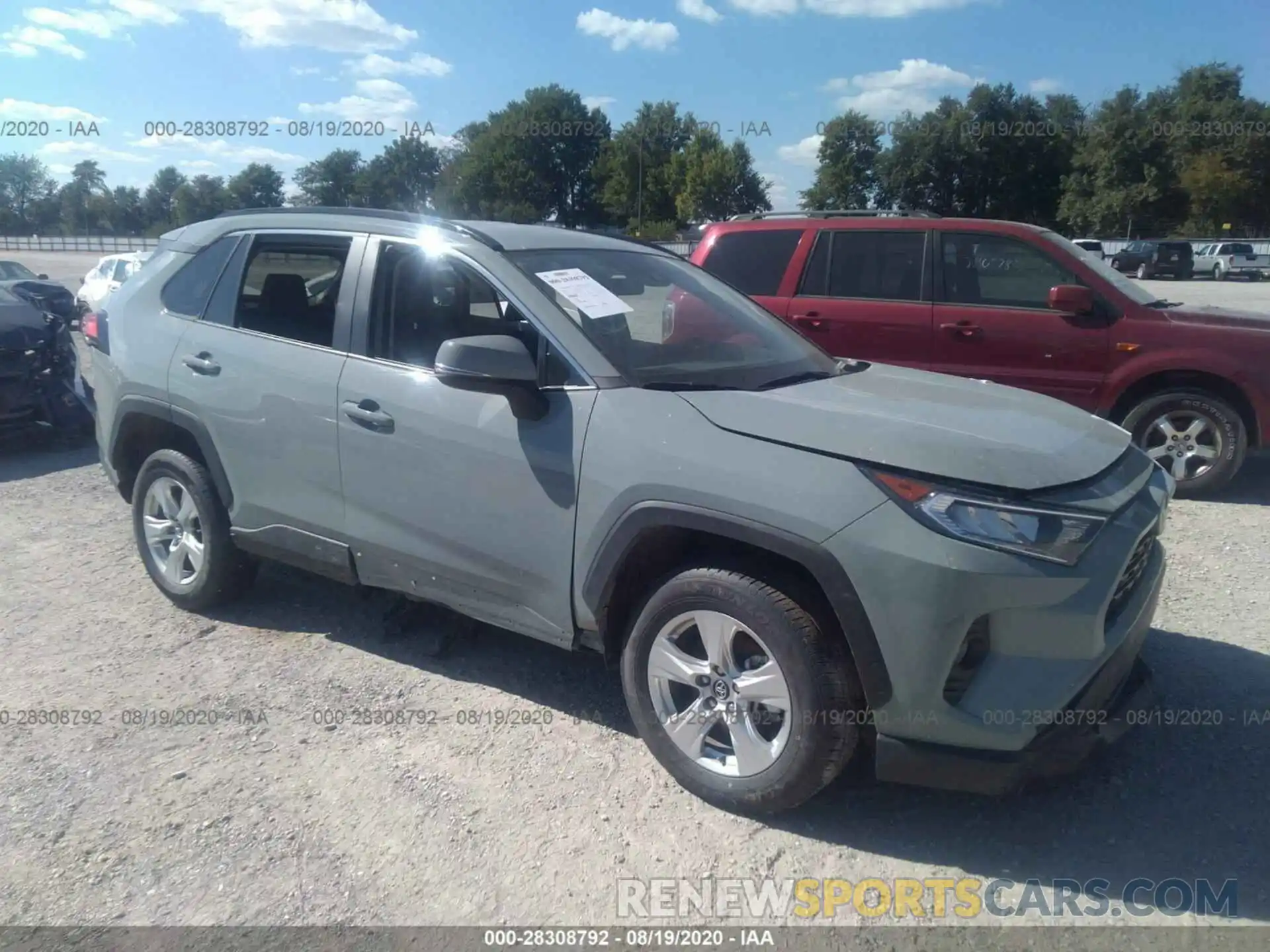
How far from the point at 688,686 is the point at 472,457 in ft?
3.67

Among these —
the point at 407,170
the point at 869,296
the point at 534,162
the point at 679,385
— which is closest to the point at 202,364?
the point at 679,385

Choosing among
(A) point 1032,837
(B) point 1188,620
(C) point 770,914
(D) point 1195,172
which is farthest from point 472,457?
(D) point 1195,172

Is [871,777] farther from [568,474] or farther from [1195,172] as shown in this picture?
[1195,172]

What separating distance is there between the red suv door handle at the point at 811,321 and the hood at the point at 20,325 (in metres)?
6.16

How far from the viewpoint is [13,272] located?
16.2 metres

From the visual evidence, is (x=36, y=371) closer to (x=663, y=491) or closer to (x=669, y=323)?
(x=669, y=323)

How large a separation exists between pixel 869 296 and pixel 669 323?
3.78 metres

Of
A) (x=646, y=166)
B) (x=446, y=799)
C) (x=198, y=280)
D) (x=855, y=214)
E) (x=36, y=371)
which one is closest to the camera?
(x=446, y=799)

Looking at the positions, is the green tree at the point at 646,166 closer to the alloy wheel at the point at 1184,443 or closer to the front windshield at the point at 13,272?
the front windshield at the point at 13,272

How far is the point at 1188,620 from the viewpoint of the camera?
4547 millimetres

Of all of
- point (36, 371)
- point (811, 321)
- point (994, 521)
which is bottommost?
point (36, 371)

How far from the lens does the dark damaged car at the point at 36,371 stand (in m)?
7.70

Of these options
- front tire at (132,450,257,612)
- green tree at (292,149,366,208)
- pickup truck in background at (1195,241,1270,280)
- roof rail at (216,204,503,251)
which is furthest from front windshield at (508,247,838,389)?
pickup truck in background at (1195,241,1270,280)

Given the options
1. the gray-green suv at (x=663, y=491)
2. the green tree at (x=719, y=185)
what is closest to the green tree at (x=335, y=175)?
the gray-green suv at (x=663, y=491)
